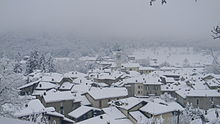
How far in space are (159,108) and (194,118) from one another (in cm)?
376

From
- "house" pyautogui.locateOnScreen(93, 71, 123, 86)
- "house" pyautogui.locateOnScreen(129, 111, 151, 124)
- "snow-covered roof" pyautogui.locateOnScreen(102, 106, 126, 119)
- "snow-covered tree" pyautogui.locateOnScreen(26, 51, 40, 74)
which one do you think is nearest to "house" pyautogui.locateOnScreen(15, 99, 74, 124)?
"snow-covered roof" pyautogui.locateOnScreen(102, 106, 126, 119)

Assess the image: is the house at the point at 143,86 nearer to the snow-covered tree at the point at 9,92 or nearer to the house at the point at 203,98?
the house at the point at 203,98

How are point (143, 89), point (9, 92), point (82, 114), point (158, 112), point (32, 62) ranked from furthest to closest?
point (32, 62) < point (143, 89) < point (82, 114) < point (158, 112) < point (9, 92)

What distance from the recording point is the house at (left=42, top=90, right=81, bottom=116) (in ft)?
93.1

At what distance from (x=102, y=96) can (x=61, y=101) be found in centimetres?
566

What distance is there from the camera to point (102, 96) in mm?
32188

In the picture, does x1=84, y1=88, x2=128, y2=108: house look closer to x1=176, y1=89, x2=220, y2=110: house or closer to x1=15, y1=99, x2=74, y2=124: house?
x1=15, y1=99, x2=74, y2=124: house

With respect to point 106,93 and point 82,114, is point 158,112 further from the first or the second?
point 106,93

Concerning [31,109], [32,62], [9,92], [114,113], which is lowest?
[114,113]

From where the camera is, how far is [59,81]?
44.6 m

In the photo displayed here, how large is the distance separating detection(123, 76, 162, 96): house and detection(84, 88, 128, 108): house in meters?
8.64

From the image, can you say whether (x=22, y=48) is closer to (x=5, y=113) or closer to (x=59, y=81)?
(x=59, y=81)

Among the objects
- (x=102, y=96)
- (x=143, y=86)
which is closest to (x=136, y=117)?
(x=102, y=96)

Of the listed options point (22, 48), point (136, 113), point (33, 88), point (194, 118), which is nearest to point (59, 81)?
point (33, 88)
